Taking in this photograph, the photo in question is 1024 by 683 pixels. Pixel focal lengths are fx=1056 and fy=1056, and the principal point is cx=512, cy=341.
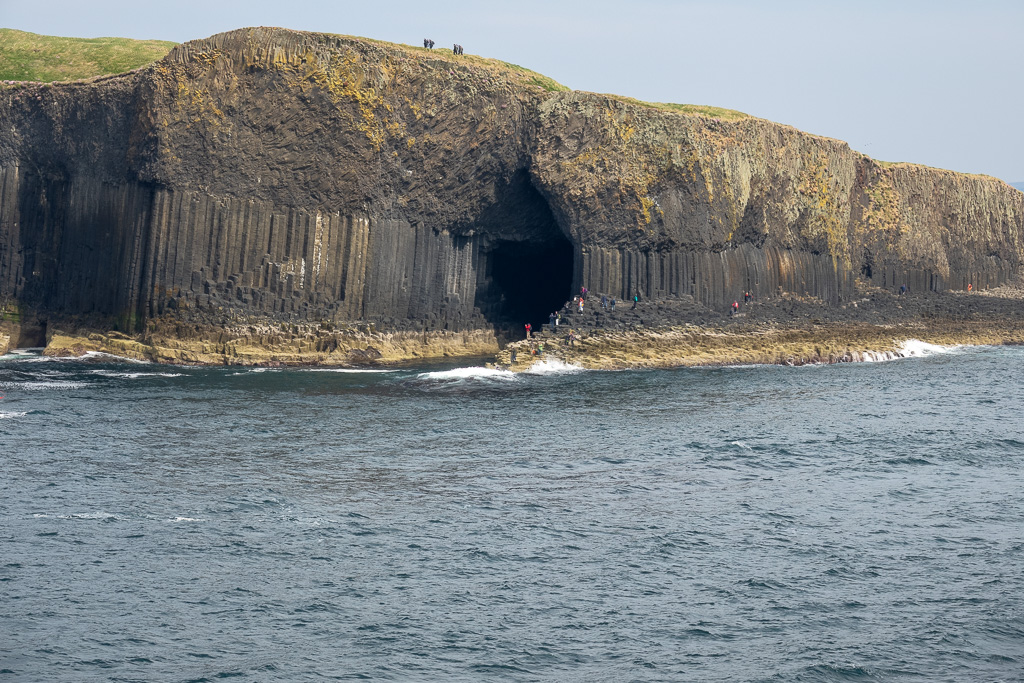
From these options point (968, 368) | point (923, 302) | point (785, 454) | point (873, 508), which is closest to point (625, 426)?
point (785, 454)

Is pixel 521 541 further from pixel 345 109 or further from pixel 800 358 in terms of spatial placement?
pixel 800 358

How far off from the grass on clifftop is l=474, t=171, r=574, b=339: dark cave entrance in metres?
19.3

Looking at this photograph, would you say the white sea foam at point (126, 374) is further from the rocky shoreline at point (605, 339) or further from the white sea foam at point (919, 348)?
the white sea foam at point (919, 348)

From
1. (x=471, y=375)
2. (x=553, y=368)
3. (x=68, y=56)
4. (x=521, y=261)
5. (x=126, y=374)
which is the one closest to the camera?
(x=126, y=374)

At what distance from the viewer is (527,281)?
6184cm

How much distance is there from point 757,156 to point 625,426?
29907mm

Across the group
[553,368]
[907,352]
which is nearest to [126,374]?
[553,368]

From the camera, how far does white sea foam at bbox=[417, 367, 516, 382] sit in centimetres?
4606

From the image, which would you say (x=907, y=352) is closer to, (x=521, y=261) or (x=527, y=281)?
(x=527, y=281)

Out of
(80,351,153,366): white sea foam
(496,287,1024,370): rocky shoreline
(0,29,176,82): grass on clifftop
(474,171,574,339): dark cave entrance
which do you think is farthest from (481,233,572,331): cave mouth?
(0,29,176,82): grass on clifftop

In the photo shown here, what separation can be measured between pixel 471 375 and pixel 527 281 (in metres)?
16.1

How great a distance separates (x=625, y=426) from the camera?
36.2 m

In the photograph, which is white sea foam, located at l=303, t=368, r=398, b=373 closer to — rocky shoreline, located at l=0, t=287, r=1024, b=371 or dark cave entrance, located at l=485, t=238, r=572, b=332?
rocky shoreline, located at l=0, t=287, r=1024, b=371

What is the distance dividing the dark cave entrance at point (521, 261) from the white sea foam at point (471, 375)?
974 cm
